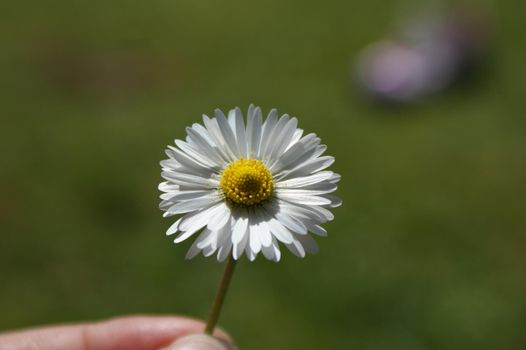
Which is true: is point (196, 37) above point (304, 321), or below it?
above

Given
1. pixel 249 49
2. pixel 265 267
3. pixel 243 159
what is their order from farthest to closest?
pixel 249 49
pixel 265 267
pixel 243 159

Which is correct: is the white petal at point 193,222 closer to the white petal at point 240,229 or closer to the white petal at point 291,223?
the white petal at point 240,229
